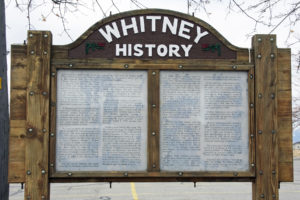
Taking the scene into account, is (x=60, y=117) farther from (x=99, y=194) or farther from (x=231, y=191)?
(x=231, y=191)

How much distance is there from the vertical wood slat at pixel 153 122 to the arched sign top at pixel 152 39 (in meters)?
0.26

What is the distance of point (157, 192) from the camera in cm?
1088

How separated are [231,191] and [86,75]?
26.9 feet

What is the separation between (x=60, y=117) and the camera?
11.9 ft

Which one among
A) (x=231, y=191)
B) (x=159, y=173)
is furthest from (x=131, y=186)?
(x=159, y=173)

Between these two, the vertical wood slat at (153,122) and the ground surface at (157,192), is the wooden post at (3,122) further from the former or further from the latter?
the ground surface at (157,192)

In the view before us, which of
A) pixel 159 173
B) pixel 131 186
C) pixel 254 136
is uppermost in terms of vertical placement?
pixel 254 136

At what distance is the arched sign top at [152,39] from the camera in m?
3.74

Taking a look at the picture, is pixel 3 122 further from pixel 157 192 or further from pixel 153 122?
pixel 157 192

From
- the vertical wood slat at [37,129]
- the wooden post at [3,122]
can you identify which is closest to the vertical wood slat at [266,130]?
the vertical wood slat at [37,129]

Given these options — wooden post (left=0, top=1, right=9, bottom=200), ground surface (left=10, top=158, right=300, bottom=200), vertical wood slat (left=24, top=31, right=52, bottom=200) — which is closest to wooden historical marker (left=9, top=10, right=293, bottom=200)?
vertical wood slat (left=24, top=31, right=52, bottom=200)

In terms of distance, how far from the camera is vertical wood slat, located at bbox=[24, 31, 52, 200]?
359 cm

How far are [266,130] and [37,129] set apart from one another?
2.11 metres

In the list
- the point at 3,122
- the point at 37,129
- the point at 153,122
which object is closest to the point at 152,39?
the point at 153,122
